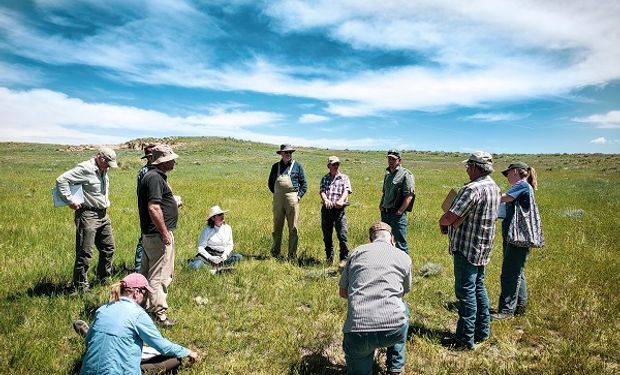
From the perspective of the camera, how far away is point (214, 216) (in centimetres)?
802

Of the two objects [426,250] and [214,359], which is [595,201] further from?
[214,359]

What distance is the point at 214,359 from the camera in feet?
15.6

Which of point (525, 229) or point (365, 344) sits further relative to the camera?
point (525, 229)

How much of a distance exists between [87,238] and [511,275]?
22.9 ft

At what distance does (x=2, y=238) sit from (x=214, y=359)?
7573mm

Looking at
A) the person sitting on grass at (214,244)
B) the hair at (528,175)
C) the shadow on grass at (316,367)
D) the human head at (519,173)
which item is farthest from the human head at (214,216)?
the hair at (528,175)

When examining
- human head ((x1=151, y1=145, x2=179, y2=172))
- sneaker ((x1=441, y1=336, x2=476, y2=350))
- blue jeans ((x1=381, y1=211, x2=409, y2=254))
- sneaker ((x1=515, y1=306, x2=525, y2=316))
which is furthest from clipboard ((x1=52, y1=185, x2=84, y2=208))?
sneaker ((x1=515, y1=306, x2=525, y2=316))

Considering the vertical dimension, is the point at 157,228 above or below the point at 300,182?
below

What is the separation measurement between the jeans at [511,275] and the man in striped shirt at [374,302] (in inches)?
106

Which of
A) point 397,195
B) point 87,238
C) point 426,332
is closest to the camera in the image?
point 426,332

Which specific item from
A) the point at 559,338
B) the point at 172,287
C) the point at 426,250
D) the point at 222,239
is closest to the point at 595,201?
the point at 426,250

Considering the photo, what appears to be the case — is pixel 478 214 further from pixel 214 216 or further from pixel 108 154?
pixel 108 154

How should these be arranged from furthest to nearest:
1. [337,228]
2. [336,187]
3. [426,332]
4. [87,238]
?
[337,228]
[336,187]
[87,238]
[426,332]

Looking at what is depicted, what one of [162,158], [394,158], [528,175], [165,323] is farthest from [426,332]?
[162,158]
